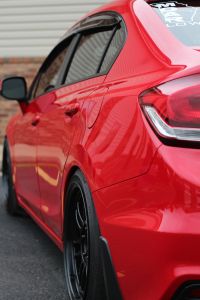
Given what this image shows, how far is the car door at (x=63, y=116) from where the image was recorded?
3.30 meters

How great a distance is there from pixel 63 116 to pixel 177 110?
4.23 feet

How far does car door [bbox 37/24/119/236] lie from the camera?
130 inches

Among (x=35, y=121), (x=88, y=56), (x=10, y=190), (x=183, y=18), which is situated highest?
(x=183, y=18)

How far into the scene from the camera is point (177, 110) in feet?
7.57

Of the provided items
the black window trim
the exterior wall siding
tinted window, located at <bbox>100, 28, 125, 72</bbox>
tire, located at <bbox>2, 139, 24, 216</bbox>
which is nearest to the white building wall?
the exterior wall siding

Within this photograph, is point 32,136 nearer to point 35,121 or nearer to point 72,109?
point 35,121

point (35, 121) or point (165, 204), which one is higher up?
point (165, 204)

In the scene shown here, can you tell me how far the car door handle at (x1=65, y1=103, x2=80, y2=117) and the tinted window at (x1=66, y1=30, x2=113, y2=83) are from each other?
202 millimetres

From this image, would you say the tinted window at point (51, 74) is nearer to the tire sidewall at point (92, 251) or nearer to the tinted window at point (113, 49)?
the tinted window at point (113, 49)

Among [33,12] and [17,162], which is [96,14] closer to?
[17,162]

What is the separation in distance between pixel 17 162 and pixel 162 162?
287cm

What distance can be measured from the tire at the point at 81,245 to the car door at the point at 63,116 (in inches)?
8.3

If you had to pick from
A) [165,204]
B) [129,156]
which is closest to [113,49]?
[129,156]

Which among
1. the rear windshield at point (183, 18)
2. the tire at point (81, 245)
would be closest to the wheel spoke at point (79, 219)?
the tire at point (81, 245)
